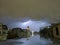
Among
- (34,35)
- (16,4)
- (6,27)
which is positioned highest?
(16,4)

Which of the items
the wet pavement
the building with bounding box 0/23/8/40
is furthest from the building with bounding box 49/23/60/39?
the building with bounding box 0/23/8/40

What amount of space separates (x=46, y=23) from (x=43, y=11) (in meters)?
0.16

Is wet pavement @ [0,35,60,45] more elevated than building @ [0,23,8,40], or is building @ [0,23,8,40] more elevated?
building @ [0,23,8,40]

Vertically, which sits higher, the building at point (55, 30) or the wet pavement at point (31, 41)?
the building at point (55, 30)

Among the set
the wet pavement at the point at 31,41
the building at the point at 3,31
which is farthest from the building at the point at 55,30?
the building at the point at 3,31

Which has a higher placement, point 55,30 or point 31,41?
point 55,30

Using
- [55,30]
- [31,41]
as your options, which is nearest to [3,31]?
[31,41]

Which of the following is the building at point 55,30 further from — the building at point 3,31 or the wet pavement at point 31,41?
the building at point 3,31

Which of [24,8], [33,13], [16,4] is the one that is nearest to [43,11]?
[33,13]

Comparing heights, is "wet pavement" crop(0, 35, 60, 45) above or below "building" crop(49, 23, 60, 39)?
below

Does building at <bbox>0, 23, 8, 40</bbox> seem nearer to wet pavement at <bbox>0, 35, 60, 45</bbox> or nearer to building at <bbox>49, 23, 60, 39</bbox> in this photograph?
wet pavement at <bbox>0, 35, 60, 45</bbox>

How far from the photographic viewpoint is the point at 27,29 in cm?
171

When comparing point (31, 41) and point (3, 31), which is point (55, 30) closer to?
point (31, 41)

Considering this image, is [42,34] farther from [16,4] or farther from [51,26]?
[16,4]
